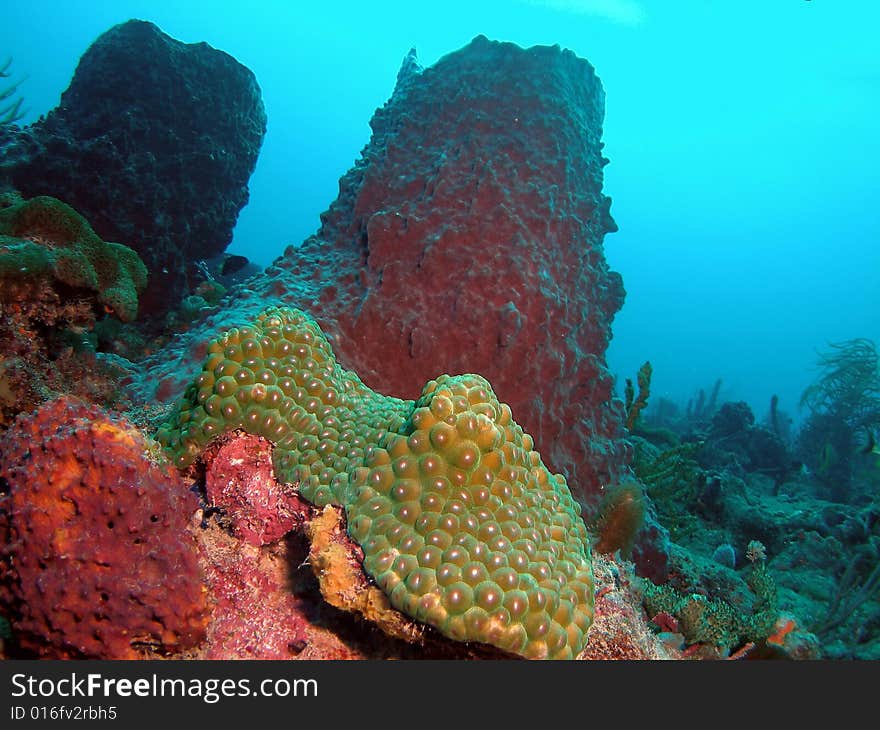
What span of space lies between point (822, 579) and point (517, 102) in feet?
25.3

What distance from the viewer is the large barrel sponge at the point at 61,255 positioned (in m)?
3.40

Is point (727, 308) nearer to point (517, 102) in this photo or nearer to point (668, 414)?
point (668, 414)

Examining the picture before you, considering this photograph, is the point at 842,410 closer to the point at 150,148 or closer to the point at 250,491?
the point at 250,491

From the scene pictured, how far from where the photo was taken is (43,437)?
1.88m

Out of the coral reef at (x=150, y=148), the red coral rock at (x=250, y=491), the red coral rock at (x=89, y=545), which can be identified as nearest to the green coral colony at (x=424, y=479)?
the red coral rock at (x=250, y=491)

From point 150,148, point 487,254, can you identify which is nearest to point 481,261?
point 487,254

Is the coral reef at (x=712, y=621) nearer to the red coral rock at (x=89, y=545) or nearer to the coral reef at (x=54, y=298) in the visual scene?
the red coral rock at (x=89, y=545)

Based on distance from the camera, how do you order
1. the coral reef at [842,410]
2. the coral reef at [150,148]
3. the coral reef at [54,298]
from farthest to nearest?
the coral reef at [842,410], the coral reef at [150,148], the coral reef at [54,298]

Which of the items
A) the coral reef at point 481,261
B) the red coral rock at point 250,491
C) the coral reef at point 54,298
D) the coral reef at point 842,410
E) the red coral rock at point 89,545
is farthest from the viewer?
the coral reef at point 842,410

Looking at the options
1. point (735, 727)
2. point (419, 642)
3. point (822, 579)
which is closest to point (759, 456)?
point (822, 579)

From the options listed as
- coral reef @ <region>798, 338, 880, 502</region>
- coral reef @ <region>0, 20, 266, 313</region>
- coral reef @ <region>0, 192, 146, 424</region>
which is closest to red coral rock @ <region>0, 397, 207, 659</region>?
coral reef @ <region>0, 192, 146, 424</region>

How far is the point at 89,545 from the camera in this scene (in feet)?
5.86

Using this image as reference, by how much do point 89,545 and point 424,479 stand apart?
131 cm

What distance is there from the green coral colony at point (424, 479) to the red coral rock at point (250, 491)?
3.8 inches
